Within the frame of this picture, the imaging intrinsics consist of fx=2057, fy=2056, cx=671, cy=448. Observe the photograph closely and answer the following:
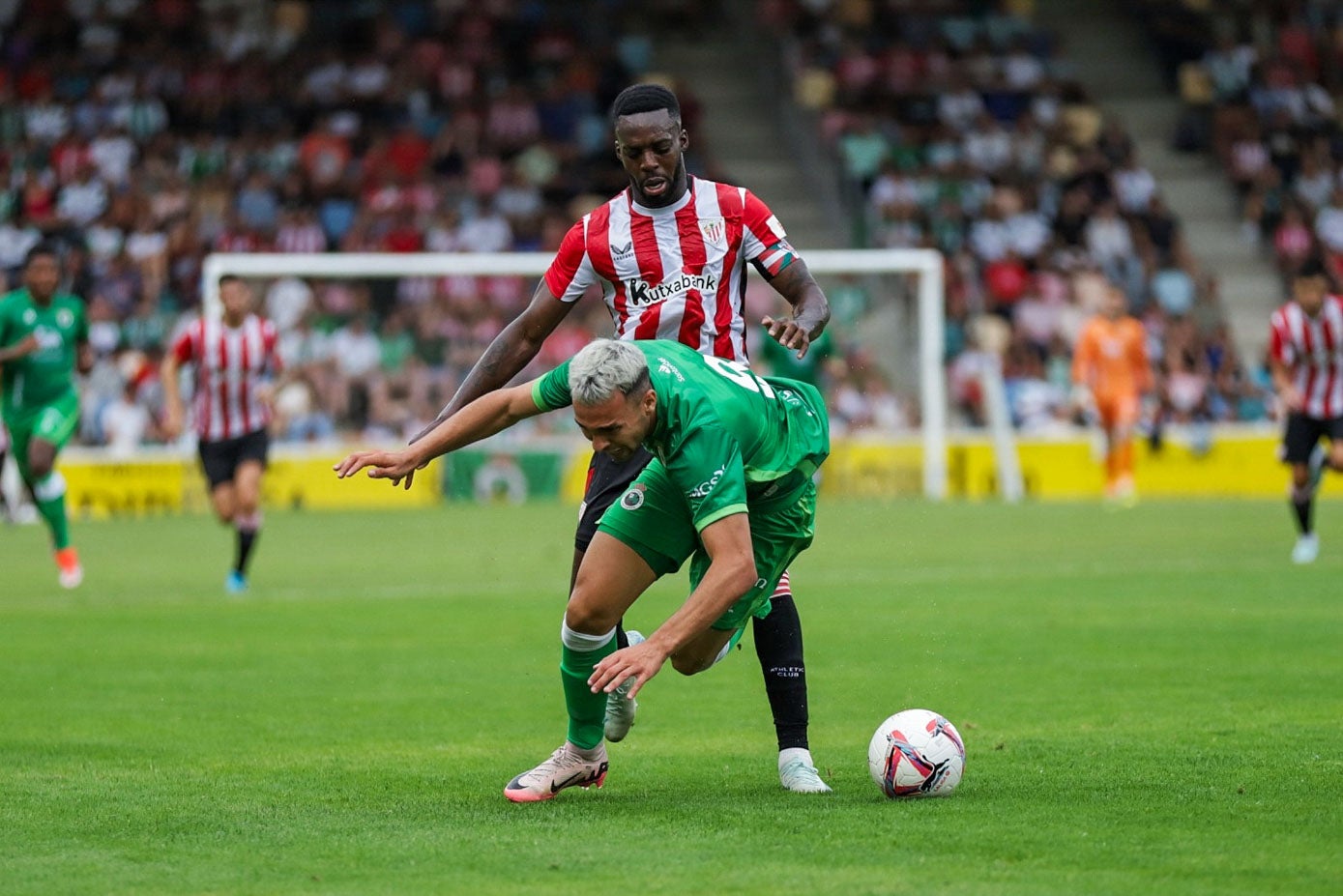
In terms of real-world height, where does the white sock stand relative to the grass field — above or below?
above

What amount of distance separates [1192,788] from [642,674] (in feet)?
6.78

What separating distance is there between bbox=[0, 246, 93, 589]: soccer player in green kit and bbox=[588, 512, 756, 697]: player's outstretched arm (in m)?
10.6

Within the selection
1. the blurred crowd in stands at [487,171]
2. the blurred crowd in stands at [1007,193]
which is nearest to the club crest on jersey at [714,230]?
the blurred crowd in stands at [487,171]

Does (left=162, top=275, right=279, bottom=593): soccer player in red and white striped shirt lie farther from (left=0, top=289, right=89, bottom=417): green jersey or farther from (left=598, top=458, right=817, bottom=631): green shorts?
(left=598, top=458, right=817, bottom=631): green shorts

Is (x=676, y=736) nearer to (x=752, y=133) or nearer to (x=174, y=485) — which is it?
(x=174, y=485)

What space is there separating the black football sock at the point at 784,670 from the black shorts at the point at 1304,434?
33.1 feet

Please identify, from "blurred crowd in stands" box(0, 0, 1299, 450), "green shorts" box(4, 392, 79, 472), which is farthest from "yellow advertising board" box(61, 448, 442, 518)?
"green shorts" box(4, 392, 79, 472)

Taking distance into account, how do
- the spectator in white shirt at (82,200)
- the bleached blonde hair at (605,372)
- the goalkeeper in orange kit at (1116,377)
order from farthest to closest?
1. the spectator in white shirt at (82,200)
2. the goalkeeper in orange kit at (1116,377)
3. the bleached blonde hair at (605,372)

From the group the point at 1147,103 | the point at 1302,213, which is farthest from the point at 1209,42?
the point at 1302,213

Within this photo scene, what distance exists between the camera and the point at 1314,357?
54.6 ft

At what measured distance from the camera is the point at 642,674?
5.96 meters

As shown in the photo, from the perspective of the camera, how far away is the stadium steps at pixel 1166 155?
104 feet

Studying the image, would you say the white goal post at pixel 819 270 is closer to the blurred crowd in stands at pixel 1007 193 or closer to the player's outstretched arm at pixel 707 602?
the blurred crowd in stands at pixel 1007 193

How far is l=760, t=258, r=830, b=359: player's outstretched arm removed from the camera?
7055 mm
